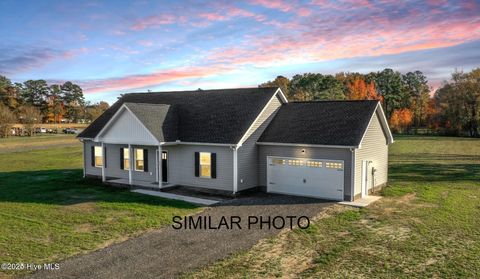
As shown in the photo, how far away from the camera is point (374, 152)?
65.3ft

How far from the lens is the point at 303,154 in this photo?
18.8 m

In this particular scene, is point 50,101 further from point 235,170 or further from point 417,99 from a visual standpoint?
point 235,170

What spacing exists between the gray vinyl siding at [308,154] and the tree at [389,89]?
71.5 meters

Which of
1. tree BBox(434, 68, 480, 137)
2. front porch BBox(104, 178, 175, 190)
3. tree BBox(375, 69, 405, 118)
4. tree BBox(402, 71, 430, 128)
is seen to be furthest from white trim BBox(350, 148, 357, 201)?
tree BBox(402, 71, 430, 128)

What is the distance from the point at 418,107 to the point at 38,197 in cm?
8467

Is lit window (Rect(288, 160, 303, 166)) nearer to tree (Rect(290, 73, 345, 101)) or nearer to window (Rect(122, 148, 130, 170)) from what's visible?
window (Rect(122, 148, 130, 170))

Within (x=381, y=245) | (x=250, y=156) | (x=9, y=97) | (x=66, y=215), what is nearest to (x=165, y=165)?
(x=250, y=156)

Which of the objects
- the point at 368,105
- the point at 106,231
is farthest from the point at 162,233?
the point at 368,105

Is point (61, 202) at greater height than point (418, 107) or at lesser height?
lesser

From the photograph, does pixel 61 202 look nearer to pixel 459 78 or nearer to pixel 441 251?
pixel 441 251

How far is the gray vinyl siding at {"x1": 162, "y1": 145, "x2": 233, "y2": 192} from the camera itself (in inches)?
758

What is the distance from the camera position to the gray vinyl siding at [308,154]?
1762cm

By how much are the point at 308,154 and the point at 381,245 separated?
7363 millimetres

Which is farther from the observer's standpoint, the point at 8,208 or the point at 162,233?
the point at 8,208
